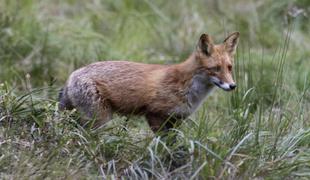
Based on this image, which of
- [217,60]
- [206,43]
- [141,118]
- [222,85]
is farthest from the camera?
[141,118]

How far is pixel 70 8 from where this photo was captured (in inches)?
575

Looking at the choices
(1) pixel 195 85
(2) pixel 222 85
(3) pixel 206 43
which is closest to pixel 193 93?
(1) pixel 195 85

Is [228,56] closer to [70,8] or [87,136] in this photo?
[87,136]

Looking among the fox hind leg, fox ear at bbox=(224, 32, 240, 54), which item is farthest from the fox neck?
the fox hind leg

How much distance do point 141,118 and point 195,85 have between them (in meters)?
1.28

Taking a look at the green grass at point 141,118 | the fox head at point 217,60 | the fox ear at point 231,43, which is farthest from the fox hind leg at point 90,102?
the fox ear at point 231,43

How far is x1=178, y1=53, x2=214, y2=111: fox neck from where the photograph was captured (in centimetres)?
828

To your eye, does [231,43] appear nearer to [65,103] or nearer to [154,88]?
[154,88]

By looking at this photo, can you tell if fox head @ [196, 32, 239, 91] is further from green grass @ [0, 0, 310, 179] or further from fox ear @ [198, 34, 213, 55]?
green grass @ [0, 0, 310, 179]

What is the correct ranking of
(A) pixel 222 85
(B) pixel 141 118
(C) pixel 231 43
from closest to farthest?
1. (A) pixel 222 85
2. (C) pixel 231 43
3. (B) pixel 141 118

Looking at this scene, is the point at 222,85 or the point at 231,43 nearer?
the point at 222,85

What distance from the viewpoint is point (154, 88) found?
833cm

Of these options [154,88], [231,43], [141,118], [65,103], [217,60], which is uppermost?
[231,43]

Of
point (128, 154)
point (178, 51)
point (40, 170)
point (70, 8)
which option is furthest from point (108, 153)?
point (70, 8)
